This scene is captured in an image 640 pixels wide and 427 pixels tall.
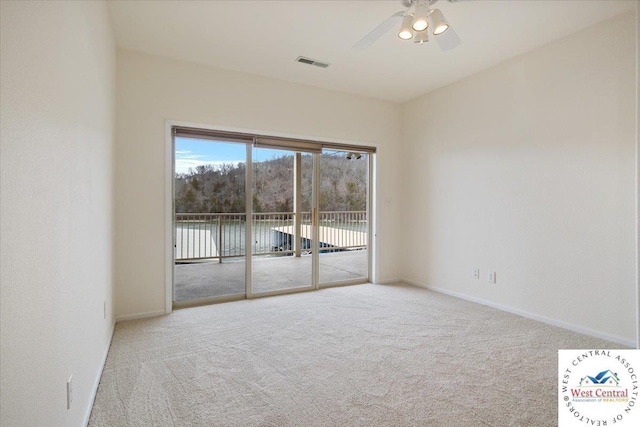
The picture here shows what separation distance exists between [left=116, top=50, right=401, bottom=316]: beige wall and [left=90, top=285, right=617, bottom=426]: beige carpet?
22.1 inches

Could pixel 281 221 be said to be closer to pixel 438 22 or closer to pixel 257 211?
pixel 257 211

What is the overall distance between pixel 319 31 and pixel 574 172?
8.93 feet

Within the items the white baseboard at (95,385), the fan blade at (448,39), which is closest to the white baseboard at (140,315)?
the white baseboard at (95,385)

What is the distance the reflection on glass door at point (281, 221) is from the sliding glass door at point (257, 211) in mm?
13

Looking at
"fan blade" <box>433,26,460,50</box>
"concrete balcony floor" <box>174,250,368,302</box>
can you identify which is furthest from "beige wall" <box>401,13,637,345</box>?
"concrete balcony floor" <box>174,250,368,302</box>

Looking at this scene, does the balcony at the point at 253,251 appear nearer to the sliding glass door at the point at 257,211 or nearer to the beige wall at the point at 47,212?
the sliding glass door at the point at 257,211

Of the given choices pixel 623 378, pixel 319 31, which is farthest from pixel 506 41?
pixel 623 378

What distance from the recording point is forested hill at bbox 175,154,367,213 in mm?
3852

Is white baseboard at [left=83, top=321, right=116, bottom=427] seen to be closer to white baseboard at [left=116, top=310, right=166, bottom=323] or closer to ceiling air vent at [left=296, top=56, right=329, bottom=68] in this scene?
white baseboard at [left=116, top=310, right=166, bottom=323]

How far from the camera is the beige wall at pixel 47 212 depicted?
3.03 feet

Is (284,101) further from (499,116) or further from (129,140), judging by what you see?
(499,116)

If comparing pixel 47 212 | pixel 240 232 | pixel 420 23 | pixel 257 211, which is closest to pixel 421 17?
pixel 420 23

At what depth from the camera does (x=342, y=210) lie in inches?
200

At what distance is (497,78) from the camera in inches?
145
